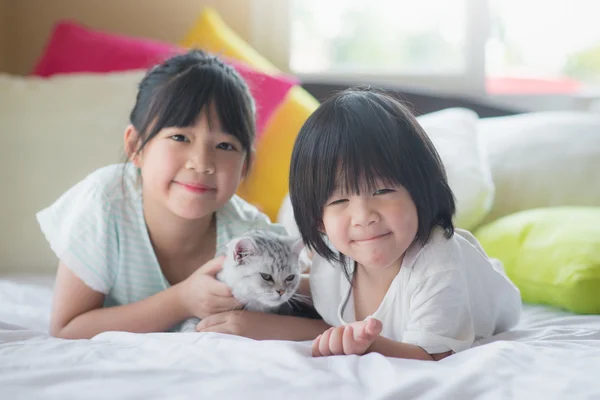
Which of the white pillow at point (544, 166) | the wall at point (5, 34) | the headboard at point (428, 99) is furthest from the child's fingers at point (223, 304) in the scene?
the wall at point (5, 34)

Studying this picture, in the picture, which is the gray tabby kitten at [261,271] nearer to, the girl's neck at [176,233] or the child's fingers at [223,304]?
the child's fingers at [223,304]

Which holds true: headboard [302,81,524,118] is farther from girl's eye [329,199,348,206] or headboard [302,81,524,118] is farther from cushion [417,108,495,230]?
girl's eye [329,199,348,206]

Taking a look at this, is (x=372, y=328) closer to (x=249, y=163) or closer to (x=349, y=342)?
(x=349, y=342)

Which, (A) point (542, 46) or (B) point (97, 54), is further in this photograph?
(A) point (542, 46)

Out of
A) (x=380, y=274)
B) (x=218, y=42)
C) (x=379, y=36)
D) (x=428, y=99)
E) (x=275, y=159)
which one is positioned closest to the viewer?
(x=380, y=274)

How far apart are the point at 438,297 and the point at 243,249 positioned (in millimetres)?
388

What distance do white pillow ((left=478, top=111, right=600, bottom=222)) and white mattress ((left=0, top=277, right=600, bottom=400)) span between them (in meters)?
0.81

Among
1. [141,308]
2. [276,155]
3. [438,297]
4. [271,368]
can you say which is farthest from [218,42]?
[271,368]

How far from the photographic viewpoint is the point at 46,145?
186 cm

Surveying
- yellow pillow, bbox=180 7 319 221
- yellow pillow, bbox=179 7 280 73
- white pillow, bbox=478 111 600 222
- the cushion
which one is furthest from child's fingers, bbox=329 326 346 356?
yellow pillow, bbox=179 7 280 73

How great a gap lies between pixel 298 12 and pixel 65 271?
5.61ft

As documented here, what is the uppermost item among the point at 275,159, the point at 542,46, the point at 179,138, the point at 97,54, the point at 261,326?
the point at 542,46

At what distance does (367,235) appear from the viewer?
1128 mm

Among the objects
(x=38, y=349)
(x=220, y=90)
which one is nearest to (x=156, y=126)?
(x=220, y=90)
